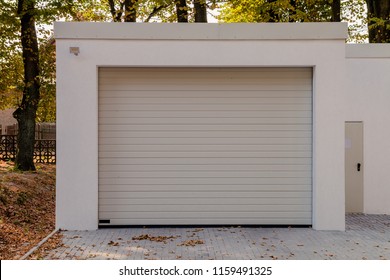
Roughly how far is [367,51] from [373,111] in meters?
1.31

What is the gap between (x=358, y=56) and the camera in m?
12.5

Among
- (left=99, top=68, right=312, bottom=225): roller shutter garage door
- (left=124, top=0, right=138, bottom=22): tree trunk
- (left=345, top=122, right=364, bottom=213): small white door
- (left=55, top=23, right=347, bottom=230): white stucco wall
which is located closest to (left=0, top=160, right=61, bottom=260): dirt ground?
(left=55, top=23, right=347, bottom=230): white stucco wall

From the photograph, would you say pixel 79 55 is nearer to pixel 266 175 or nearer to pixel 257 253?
pixel 266 175

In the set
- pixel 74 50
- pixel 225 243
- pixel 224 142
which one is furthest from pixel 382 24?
pixel 225 243

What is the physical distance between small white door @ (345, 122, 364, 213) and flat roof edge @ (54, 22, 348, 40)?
10.0ft

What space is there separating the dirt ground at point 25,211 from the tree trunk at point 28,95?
2.08 feet

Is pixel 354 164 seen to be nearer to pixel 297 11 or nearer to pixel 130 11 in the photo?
pixel 297 11

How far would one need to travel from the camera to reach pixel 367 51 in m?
12.5

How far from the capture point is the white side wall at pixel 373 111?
12.6 m

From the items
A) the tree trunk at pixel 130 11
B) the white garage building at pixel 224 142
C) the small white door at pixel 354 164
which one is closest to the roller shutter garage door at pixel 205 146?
the white garage building at pixel 224 142

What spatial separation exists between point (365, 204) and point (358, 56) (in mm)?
3214

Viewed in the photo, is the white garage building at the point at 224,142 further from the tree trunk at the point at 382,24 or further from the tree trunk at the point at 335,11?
the tree trunk at the point at 335,11

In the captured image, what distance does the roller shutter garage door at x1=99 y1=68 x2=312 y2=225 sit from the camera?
1047 cm

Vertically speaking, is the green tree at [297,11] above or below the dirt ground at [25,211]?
above
